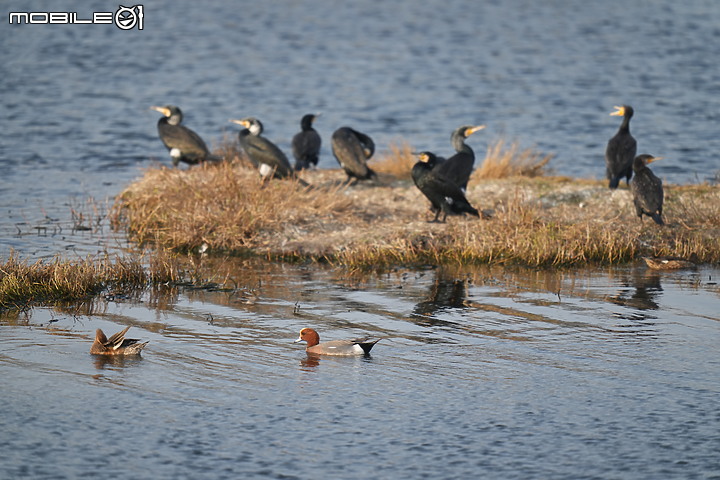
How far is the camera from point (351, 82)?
126 feet

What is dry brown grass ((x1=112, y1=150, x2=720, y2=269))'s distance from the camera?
1511 centimetres

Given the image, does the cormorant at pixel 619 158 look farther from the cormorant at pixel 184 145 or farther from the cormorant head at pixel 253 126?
the cormorant at pixel 184 145

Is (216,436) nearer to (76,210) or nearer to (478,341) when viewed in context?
(478,341)

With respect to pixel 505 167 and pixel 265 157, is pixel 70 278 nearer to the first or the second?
pixel 265 157

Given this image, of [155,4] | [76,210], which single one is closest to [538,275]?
[76,210]

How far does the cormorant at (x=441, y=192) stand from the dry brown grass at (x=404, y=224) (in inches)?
8.2

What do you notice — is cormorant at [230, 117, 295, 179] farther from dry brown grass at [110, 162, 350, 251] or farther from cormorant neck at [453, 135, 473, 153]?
cormorant neck at [453, 135, 473, 153]

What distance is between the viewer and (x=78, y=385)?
32.4 ft

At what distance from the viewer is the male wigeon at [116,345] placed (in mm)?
10516

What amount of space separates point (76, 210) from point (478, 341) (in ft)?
31.8

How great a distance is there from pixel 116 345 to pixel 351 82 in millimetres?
28606

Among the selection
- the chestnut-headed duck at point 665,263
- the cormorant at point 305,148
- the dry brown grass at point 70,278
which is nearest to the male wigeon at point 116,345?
the dry brown grass at point 70,278

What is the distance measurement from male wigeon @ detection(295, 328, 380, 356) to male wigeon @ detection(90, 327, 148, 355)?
159 centimetres

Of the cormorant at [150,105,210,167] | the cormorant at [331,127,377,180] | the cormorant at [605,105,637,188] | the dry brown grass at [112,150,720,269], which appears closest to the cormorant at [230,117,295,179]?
the dry brown grass at [112,150,720,269]
